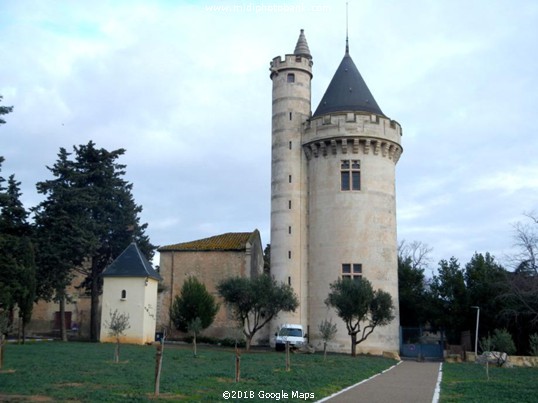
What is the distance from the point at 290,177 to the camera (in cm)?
4238

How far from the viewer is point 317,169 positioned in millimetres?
41844

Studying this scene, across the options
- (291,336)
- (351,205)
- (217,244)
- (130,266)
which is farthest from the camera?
(217,244)

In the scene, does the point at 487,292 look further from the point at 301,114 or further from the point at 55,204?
the point at 55,204

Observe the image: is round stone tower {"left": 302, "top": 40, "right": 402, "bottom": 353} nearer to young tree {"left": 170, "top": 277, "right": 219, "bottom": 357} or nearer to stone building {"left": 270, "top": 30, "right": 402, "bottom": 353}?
stone building {"left": 270, "top": 30, "right": 402, "bottom": 353}

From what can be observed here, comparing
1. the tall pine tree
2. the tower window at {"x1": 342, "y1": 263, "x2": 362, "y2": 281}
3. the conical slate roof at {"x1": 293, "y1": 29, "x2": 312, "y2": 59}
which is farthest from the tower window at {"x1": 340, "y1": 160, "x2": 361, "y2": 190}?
the tall pine tree

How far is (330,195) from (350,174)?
6.33ft

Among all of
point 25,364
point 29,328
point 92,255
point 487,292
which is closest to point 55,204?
point 92,255

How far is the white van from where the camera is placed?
1390 inches

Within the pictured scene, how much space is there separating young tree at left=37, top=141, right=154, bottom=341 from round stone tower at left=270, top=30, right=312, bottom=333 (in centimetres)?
1036

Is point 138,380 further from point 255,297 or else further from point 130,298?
point 130,298

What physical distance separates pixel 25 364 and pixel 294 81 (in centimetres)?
2912

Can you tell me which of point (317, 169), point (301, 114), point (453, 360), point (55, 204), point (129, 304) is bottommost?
point (453, 360)

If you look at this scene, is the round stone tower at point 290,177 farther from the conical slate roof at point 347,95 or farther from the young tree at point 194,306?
the young tree at point 194,306

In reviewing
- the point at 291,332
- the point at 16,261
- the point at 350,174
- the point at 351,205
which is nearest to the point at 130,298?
the point at 16,261
